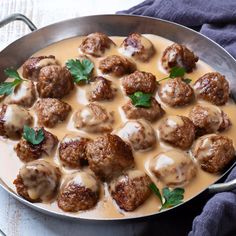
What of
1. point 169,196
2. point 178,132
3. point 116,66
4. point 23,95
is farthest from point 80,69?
point 169,196

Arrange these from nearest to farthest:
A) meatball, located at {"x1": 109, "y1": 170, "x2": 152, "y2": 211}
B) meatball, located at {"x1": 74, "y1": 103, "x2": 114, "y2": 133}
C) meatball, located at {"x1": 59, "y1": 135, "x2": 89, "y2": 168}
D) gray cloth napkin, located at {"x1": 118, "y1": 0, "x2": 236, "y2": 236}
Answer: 1. meatball, located at {"x1": 109, "y1": 170, "x2": 152, "y2": 211}
2. meatball, located at {"x1": 59, "y1": 135, "x2": 89, "y2": 168}
3. meatball, located at {"x1": 74, "y1": 103, "x2": 114, "y2": 133}
4. gray cloth napkin, located at {"x1": 118, "y1": 0, "x2": 236, "y2": 236}

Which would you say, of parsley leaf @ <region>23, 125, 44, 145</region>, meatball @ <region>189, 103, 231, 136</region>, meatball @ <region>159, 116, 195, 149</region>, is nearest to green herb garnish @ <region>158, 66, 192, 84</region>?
meatball @ <region>189, 103, 231, 136</region>

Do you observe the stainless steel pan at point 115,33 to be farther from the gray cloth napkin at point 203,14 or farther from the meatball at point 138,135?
the meatball at point 138,135

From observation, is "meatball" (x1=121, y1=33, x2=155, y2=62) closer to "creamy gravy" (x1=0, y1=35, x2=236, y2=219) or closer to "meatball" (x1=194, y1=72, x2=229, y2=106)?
"creamy gravy" (x1=0, y1=35, x2=236, y2=219)

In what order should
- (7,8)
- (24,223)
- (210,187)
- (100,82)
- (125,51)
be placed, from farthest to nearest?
(7,8), (125,51), (100,82), (24,223), (210,187)

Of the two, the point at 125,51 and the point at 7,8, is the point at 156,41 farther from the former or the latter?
the point at 7,8

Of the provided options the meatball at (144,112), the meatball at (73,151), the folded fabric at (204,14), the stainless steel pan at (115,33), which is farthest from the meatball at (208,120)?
the folded fabric at (204,14)

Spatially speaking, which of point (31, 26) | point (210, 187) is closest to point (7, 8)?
point (31, 26)
